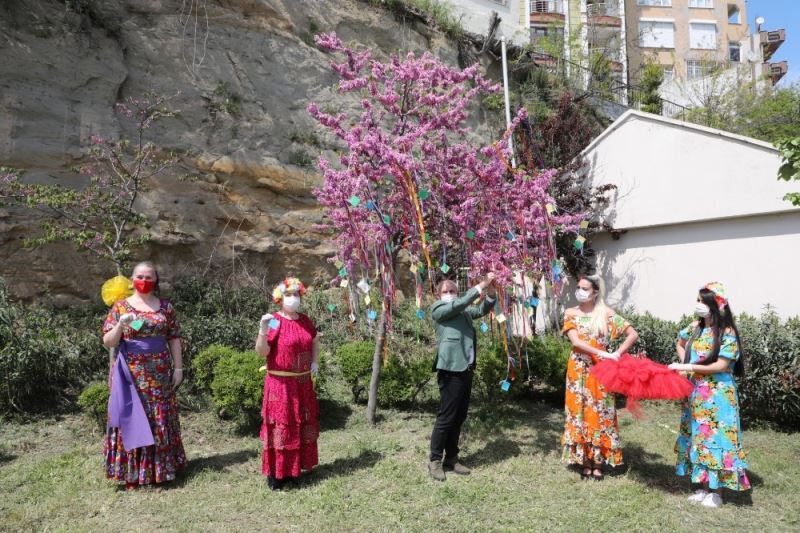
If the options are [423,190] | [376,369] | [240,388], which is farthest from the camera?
[376,369]

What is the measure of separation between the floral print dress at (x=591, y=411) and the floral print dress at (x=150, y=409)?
3398 mm

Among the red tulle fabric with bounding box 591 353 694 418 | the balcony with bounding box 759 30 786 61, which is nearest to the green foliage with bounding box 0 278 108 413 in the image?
the red tulle fabric with bounding box 591 353 694 418

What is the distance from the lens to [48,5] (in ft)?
29.8

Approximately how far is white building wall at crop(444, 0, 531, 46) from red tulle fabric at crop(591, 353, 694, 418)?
13.4m

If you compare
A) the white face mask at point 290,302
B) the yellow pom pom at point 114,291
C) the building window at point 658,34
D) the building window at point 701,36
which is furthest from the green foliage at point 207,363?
the building window at point 701,36

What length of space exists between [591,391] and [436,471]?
1.48 m

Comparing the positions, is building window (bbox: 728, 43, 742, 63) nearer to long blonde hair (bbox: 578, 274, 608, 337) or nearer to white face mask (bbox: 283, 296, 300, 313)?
long blonde hair (bbox: 578, 274, 608, 337)

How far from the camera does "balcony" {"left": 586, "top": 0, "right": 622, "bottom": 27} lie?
2407cm

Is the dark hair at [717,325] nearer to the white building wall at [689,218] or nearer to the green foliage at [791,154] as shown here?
the green foliage at [791,154]

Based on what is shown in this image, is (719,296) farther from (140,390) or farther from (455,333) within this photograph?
(140,390)

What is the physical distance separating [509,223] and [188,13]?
8.48m

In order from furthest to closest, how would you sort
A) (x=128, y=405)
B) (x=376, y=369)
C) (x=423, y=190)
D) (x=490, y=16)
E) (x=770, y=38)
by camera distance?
1. (x=770, y=38)
2. (x=490, y=16)
3. (x=376, y=369)
4. (x=423, y=190)
5. (x=128, y=405)

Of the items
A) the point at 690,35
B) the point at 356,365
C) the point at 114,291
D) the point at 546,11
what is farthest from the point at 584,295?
the point at 690,35

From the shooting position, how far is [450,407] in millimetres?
4562
